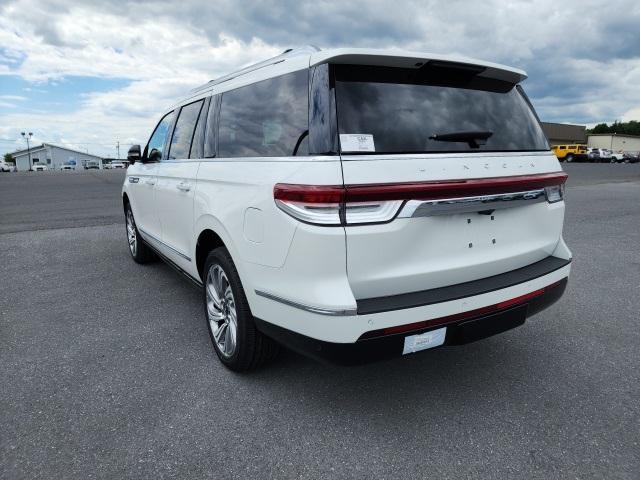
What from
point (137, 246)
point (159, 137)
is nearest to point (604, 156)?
point (137, 246)

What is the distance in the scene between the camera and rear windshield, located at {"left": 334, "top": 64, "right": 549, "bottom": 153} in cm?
229

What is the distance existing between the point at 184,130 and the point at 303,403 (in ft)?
8.10

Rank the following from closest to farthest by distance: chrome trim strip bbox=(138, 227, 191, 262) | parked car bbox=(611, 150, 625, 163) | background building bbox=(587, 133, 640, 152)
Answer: chrome trim strip bbox=(138, 227, 191, 262)
parked car bbox=(611, 150, 625, 163)
background building bbox=(587, 133, 640, 152)

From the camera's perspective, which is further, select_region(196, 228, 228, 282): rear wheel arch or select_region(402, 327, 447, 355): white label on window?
select_region(196, 228, 228, 282): rear wheel arch

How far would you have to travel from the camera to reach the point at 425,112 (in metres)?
2.46

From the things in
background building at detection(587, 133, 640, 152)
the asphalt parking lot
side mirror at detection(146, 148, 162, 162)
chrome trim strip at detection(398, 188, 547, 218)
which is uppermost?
background building at detection(587, 133, 640, 152)

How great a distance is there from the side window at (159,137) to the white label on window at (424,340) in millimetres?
3228

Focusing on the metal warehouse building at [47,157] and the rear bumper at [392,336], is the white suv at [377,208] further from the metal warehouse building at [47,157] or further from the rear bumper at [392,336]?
the metal warehouse building at [47,157]

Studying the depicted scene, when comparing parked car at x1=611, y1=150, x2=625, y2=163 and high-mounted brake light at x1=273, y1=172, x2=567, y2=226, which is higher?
high-mounted brake light at x1=273, y1=172, x2=567, y2=226

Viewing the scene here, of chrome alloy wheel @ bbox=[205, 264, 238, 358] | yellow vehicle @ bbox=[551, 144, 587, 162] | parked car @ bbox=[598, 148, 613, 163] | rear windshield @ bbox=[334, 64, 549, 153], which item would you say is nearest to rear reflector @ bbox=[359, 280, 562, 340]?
rear windshield @ bbox=[334, 64, 549, 153]

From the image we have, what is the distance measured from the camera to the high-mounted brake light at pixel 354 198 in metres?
2.11

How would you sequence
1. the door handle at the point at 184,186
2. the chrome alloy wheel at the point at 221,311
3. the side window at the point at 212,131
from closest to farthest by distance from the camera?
the chrome alloy wheel at the point at 221,311, the side window at the point at 212,131, the door handle at the point at 184,186

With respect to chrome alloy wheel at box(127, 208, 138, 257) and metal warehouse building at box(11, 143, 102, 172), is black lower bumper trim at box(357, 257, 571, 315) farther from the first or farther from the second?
metal warehouse building at box(11, 143, 102, 172)

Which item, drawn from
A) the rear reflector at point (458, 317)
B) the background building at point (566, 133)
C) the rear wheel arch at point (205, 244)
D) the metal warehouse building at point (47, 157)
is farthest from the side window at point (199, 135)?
the metal warehouse building at point (47, 157)
